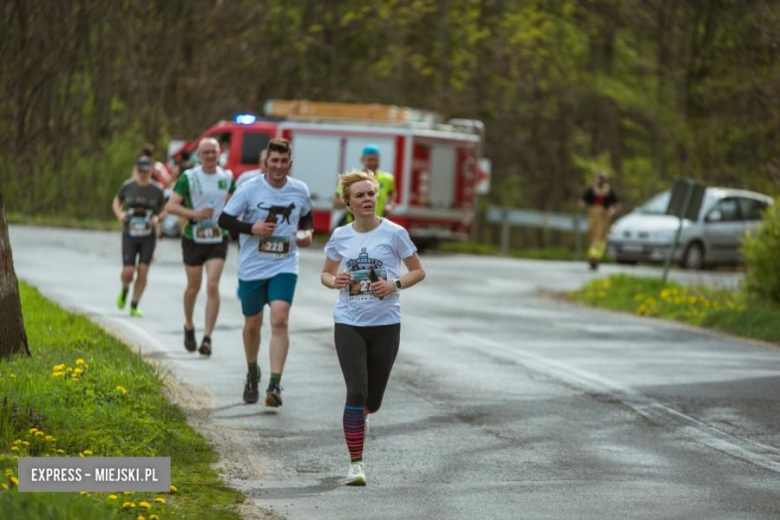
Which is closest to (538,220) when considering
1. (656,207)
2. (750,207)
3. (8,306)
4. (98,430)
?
(656,207)

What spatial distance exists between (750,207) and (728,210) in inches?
19.3

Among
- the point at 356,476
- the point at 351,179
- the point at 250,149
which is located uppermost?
the point at 351,179

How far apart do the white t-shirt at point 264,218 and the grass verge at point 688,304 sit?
26.9 ft

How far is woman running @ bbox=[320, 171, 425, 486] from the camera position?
9.12 m

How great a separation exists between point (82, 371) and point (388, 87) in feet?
125

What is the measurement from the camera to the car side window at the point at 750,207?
3438 centimetres

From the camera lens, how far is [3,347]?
1112 centimetres

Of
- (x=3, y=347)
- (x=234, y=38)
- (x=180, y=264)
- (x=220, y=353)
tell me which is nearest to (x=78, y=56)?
(x=234, y=38)

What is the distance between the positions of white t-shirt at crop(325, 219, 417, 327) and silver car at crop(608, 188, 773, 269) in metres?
24.7

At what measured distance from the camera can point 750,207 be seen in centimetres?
3450

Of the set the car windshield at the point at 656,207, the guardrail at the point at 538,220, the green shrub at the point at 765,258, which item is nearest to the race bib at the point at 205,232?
the green shrub at the point at 765,258

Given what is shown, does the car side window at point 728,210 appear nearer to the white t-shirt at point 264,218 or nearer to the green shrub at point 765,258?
the green shrub at point 765,258

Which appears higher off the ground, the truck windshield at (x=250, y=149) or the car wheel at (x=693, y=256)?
the truck windshield at (x=250, y=149)

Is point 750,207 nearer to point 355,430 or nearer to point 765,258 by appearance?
point 765,258
